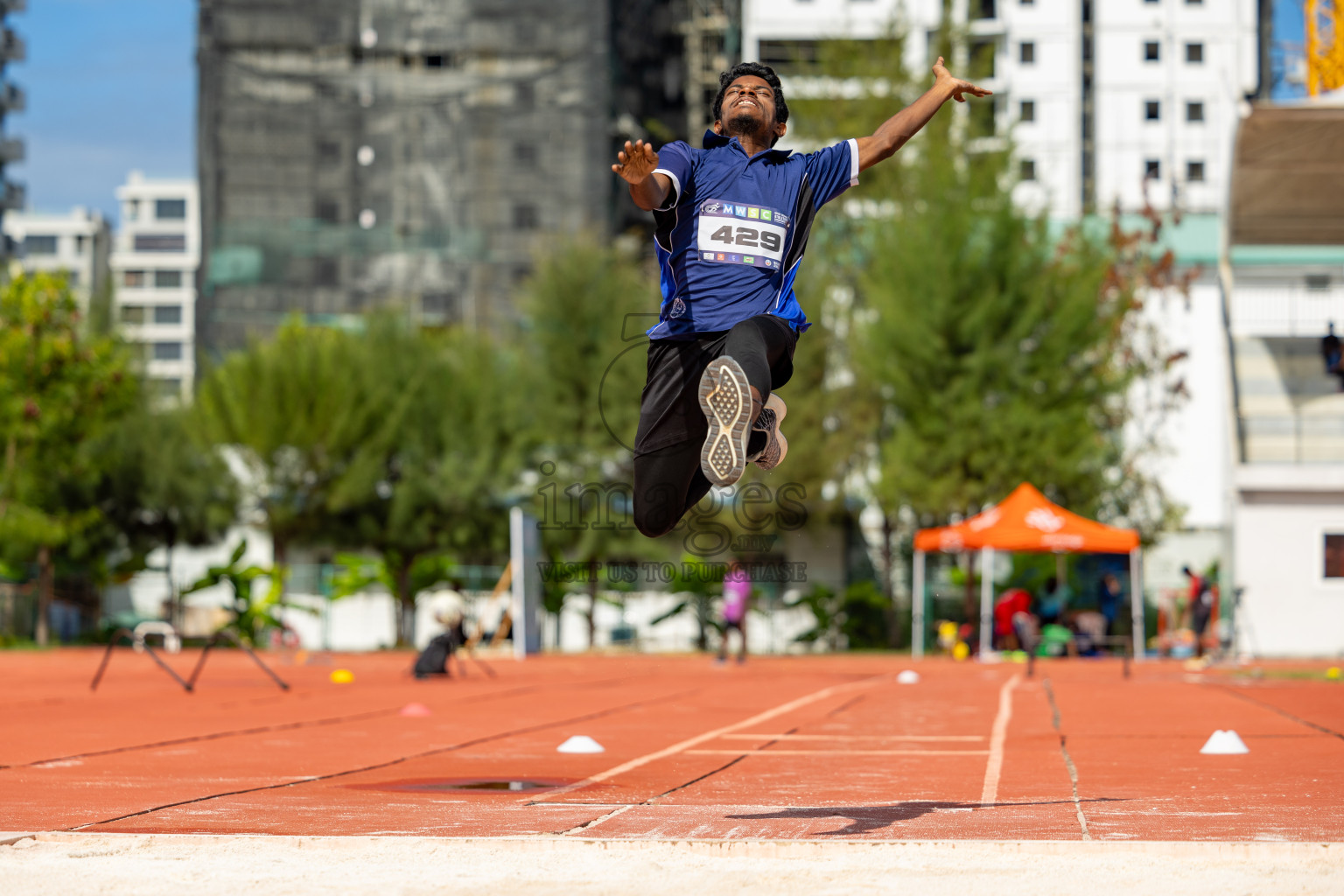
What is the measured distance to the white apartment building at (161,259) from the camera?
126 meters

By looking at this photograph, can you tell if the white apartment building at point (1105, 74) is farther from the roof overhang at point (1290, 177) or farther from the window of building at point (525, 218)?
the roof overhang at point (1290, 177)

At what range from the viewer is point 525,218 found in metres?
65.2

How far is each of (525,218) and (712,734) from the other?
2148 inches

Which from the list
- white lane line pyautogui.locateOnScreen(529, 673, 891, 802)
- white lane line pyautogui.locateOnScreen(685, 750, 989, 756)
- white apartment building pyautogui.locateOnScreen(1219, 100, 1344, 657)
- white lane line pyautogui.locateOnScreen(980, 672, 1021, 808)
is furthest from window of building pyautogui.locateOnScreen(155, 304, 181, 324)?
white lane line pyautogui.locateOnScreen(685, 750, 989, 756)

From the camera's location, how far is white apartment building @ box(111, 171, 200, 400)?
413 feet

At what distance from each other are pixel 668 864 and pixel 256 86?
6293 centimetres

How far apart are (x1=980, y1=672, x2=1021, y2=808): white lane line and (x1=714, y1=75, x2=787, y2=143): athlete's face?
11.0ft

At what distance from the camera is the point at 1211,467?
56.2m

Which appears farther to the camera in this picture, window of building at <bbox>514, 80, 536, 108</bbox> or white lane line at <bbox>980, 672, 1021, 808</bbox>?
window of building at <bbox>514, 80, 536, 108</bbox>

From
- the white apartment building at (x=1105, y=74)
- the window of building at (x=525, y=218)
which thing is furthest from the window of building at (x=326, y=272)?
the white apartment building at (x=1105, y=74)

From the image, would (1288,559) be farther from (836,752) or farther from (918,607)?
(836,752)

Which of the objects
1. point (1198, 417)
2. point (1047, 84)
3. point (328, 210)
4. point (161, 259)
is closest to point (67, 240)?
point (161, 259)

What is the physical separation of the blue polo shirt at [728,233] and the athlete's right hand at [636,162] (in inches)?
16.6

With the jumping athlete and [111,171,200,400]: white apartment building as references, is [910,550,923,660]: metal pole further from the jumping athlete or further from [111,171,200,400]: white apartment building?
[111,171,200,400]: white apartment building
